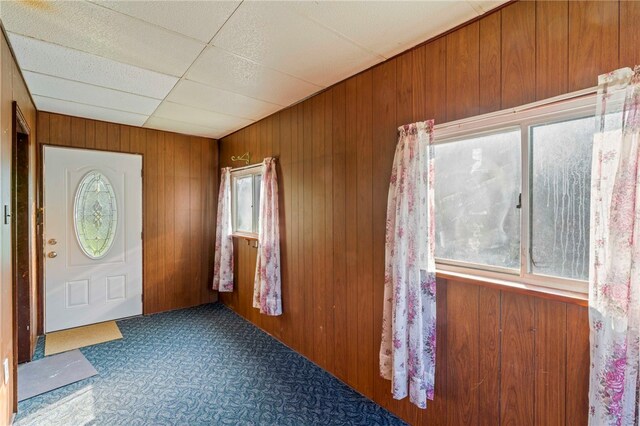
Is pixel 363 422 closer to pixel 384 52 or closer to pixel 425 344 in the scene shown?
pixel 425 344

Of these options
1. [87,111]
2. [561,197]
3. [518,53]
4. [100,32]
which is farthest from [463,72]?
[87,111]

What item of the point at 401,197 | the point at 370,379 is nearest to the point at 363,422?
the point at 370,379

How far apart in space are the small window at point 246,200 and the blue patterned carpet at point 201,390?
1.35 m

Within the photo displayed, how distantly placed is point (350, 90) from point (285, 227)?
1466 millimetres

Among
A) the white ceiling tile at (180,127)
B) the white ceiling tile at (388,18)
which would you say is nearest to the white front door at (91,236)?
the white ceiling tile at (180,127)

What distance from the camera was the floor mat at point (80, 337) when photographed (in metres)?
3.06

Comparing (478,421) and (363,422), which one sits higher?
(478,421)

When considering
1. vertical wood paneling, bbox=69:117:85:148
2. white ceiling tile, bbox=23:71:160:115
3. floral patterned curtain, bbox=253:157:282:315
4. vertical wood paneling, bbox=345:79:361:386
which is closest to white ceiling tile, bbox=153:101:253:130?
white ceiling tile, bbox=23:71:160:115

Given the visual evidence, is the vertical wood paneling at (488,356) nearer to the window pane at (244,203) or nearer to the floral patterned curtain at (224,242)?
the window pane at (244,203)

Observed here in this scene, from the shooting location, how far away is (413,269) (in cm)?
182

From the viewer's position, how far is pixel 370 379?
2275mm

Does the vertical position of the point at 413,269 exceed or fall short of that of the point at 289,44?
it falls short

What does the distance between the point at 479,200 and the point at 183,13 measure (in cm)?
192

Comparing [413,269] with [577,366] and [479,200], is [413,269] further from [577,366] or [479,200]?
[577,366]
